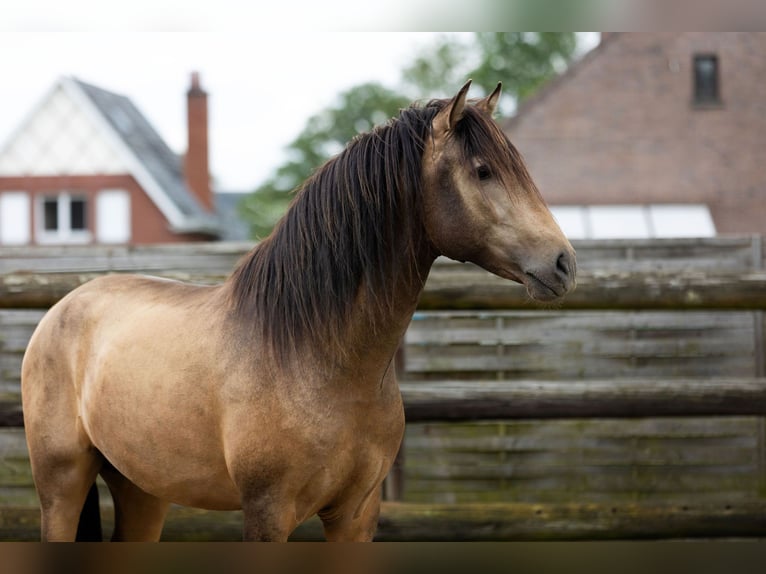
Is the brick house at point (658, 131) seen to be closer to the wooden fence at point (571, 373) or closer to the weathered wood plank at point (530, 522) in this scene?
the wooden fence at point (571, 373)

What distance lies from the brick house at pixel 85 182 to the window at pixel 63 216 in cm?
2

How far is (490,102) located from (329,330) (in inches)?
27.7

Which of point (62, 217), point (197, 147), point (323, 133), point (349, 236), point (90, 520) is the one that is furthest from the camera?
point (323, 133)

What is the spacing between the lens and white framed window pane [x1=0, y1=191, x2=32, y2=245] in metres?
21.2

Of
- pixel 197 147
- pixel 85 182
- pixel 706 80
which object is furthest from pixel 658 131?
pixel 85 182

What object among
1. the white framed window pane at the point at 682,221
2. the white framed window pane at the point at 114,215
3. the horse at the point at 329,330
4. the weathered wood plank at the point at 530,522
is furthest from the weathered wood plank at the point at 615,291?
the white framed window pane at the point at 114,215

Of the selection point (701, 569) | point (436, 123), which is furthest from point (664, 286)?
point (701, 569)

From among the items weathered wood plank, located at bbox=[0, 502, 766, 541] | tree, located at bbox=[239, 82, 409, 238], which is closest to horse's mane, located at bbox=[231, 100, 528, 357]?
weathered wood plank, located at bbox=[0, 502, 766, 541]

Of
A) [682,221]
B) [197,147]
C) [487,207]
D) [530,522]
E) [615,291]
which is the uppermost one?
[487,207]

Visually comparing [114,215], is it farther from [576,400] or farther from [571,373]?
[576,400]

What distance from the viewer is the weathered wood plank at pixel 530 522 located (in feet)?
12.5

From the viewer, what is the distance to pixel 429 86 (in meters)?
32.9

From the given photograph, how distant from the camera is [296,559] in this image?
1.07 metres

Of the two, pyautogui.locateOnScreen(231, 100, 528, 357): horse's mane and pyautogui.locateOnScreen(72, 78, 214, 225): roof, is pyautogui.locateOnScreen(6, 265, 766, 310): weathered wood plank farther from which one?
pyautogui.locateOnScreen(72, 78, 214, 225): roof
